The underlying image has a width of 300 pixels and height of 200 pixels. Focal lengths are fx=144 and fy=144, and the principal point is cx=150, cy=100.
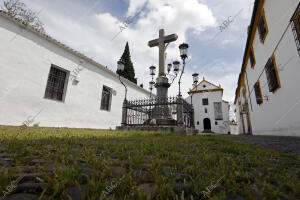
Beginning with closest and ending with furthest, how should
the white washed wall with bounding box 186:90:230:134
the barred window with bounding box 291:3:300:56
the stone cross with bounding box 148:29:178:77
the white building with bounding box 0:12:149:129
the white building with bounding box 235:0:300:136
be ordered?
the barred window with bounding box 291:3:300:56 < the white building with bounding box 235:0:300:136 < the white building with bounding box 0:12:149:129 < the stone cross with bounding box 148:29:178:77 < the white washed wall with bounding box 186:90:230:134

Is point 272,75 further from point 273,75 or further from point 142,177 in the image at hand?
point 142,177

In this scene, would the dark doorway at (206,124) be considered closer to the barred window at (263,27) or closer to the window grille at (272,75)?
the barred window at (263,27)

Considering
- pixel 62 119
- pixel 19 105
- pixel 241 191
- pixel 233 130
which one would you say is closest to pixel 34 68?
pixel 19 105

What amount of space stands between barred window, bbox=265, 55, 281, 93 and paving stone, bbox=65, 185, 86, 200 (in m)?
8.07

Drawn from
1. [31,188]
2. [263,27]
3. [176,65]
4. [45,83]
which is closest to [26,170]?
[31,188]

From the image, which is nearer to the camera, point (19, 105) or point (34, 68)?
point (19, 105)

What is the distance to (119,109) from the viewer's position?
13727 mm

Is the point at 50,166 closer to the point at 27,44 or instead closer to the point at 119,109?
the point at 27,44

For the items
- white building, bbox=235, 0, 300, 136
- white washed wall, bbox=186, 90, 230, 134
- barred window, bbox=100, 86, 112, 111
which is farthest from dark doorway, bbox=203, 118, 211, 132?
barred window, bbox=100, 86, 112, 111

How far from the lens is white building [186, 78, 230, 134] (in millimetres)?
24502

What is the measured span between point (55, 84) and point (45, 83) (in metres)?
0.72

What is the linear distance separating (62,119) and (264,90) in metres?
12.2

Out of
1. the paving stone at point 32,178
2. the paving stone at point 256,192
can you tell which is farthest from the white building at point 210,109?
the paving stone at point 32,178

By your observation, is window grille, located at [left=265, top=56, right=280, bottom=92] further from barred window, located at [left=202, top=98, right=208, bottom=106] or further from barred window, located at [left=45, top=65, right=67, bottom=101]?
barred window, located at [left=202, top=98, right=208, bottom=106]
